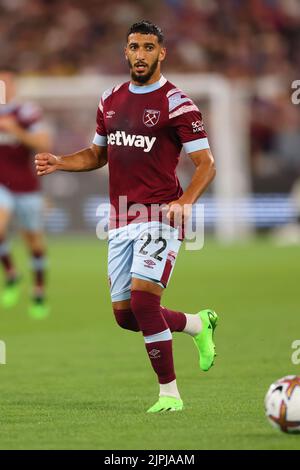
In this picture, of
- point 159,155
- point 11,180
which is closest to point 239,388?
point 159,155

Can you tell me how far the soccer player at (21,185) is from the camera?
14.5m

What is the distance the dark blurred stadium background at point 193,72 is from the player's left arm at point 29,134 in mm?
9272

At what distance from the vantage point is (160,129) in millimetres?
7566

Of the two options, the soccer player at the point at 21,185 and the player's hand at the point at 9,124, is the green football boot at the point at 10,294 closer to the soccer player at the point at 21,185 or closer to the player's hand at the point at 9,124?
the soccer player at the point at 21,185

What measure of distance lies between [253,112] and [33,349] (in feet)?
53.8

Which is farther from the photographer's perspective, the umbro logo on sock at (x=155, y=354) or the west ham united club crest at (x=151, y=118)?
the west ham united club crest at (x=151, y=118)

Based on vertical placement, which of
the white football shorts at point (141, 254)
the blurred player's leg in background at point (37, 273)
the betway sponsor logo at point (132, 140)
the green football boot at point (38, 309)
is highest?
the betway sponsor logo at point (132, 140)

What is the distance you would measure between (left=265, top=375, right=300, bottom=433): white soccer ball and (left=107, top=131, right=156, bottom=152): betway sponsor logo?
Answer: 191 cm

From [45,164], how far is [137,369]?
8.54 ft

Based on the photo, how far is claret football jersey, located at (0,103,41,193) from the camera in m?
14.5

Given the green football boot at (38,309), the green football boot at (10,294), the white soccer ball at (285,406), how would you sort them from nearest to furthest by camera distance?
the white soccer ball at (285,406) < the green football boot at (38,309) < the green football boot at (10,294)

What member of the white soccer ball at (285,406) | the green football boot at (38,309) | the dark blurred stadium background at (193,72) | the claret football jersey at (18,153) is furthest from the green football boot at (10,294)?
the white soccer ball at (285,406)

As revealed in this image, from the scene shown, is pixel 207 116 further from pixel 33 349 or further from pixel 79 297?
pixel 33 349
